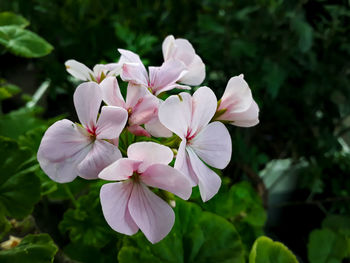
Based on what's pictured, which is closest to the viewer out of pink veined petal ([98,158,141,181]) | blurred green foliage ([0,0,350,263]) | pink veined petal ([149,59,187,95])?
pink veined petal ([98,158,141,181])

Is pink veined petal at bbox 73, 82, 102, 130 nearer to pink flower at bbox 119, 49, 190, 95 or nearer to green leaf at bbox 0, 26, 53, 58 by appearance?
pink flower at bbox 119, 49, 190, 95

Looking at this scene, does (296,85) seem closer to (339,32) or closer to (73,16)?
(339,32)

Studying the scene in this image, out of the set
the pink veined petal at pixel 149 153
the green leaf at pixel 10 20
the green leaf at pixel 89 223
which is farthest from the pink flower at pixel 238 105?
the green leaf at pixel 10 20

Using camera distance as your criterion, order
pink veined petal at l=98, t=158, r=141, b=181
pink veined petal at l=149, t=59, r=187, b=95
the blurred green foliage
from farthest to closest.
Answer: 1. the blurred green foliage
2. pink veined petal at l=149, t=59, r=187, b=95
3. pink veined petal at l=98, t=158, r=141, b=181

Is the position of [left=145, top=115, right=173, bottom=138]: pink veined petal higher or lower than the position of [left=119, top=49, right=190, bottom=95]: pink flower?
lower

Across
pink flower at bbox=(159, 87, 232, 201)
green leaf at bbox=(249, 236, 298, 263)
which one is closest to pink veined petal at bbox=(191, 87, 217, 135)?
pink flower at bbox=(159, 87, 232, 201)

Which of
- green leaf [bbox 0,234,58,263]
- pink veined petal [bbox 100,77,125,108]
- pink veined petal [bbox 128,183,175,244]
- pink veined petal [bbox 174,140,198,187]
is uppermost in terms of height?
pink veined petal [bbox 100,77,125,108]

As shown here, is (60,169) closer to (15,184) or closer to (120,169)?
(120,169)

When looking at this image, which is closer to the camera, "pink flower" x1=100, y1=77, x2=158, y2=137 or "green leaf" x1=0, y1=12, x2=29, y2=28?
"pink flower" x1=100, y1=77, x2=158, y2=137
